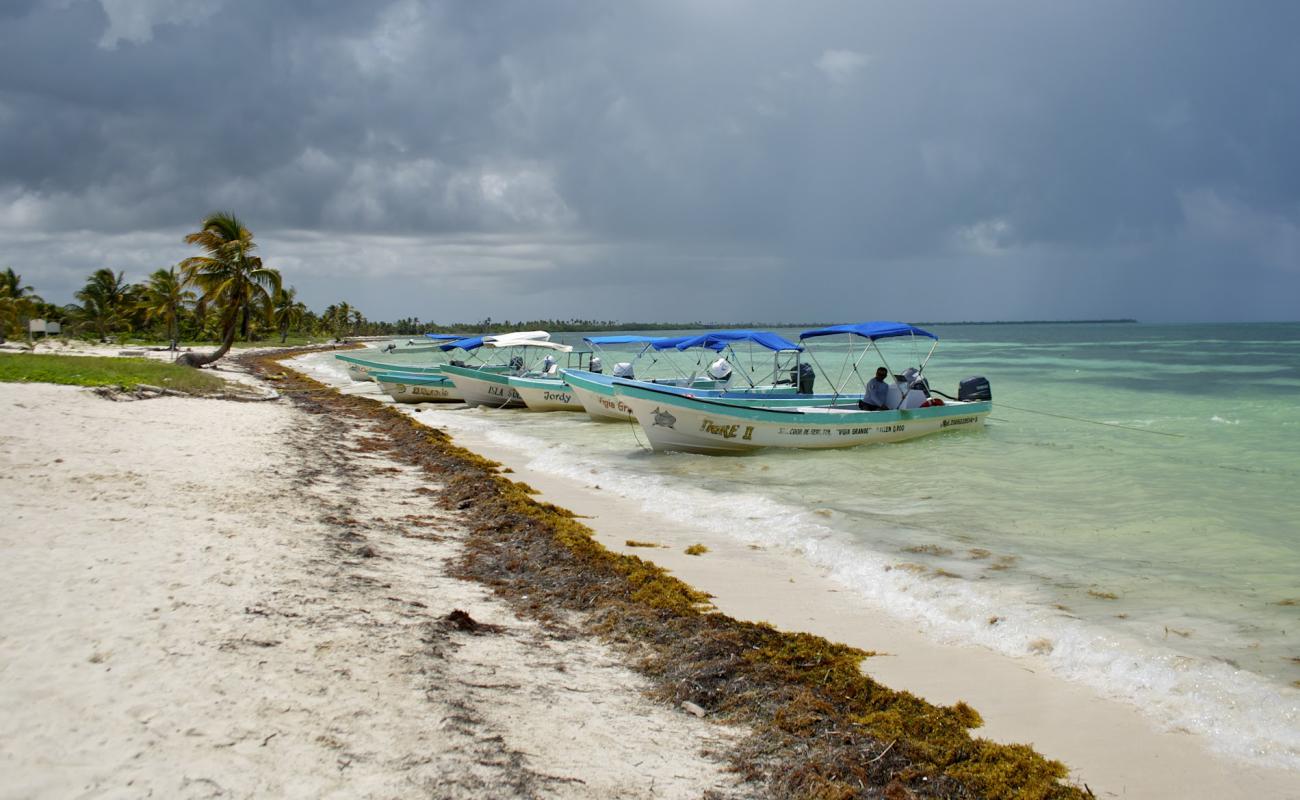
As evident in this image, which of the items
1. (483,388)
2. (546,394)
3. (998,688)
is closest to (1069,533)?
(998,688)

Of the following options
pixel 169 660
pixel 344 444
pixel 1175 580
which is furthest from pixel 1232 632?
pixel 344 444

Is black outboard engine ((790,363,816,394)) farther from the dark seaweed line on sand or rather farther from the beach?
the dark seaweed line on sand

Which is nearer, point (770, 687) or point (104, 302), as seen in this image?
point (770, 687)

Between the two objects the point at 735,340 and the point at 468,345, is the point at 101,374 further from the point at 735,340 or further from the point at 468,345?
the point at 735,340

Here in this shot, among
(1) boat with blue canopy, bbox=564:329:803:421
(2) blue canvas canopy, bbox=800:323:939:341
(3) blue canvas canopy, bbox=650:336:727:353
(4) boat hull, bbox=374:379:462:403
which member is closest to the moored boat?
(4) boat hull, bbox=374:379:462:403

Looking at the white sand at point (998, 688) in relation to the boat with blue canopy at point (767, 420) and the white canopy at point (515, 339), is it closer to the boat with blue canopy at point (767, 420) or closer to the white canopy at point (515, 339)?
the boat with blue canopy at point (767, 420)

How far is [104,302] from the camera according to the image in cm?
6944

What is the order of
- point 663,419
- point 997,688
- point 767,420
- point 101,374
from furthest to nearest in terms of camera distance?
point 101,374 < point 767,420 < point 663,419 < point 997,688

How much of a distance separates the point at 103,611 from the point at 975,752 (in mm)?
5746

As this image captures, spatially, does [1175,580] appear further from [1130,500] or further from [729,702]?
[729,702]

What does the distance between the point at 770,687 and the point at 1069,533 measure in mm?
7572

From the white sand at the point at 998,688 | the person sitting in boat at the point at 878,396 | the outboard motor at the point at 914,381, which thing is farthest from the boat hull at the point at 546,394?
the white sand at the point at 998,688

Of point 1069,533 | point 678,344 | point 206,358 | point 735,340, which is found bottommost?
point 1069,533

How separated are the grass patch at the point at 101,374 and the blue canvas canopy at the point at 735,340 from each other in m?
14.6
